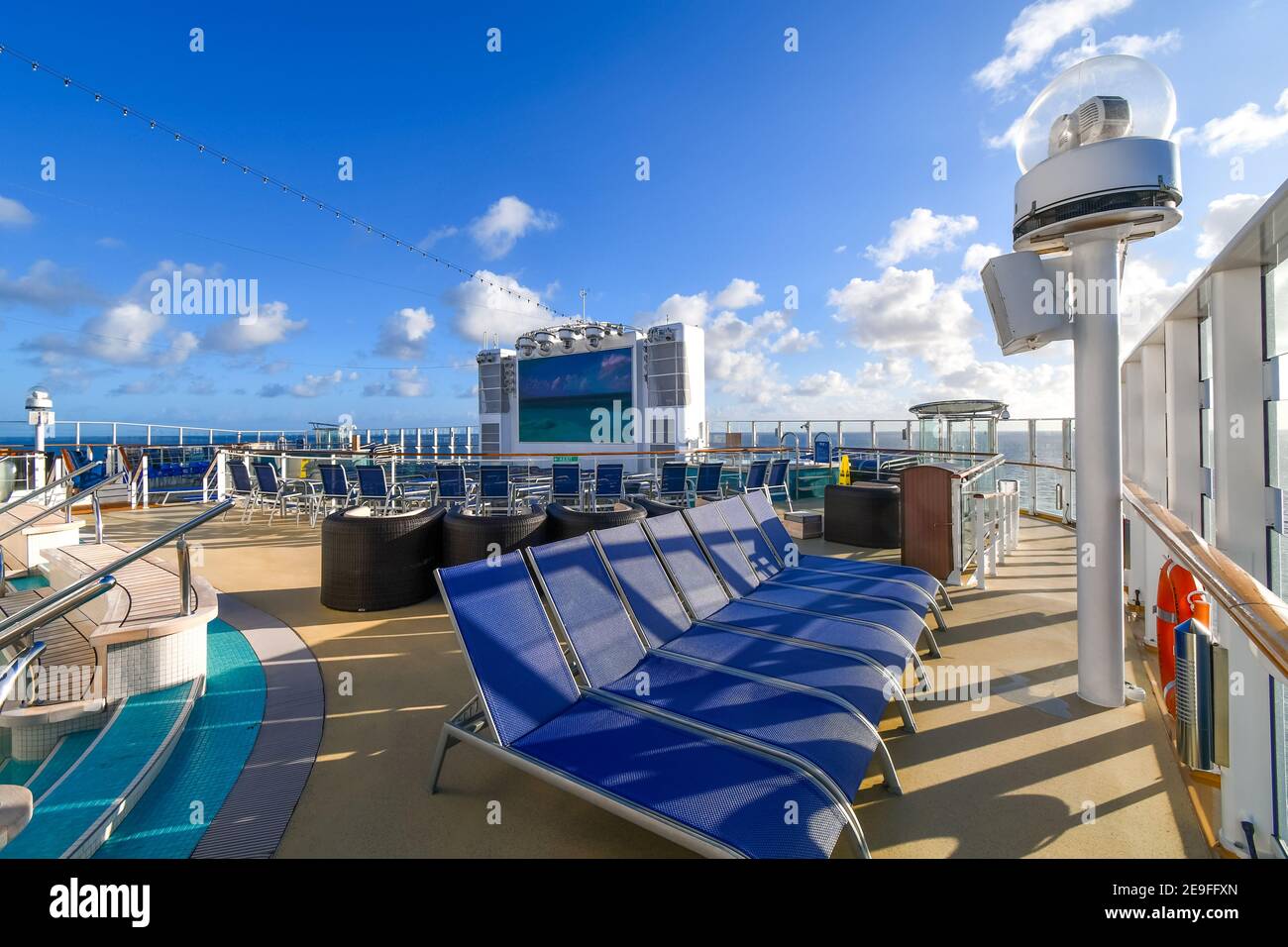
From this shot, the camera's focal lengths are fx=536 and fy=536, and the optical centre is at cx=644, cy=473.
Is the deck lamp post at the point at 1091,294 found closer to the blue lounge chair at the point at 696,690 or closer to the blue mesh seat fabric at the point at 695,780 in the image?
the blue lounge chair at the point at 696,690

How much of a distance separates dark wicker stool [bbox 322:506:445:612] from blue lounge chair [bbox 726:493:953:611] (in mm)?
2351

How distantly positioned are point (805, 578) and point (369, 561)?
9.27 feet

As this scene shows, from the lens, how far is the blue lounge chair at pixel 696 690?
57.2 inches

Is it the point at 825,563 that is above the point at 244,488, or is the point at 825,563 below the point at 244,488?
below

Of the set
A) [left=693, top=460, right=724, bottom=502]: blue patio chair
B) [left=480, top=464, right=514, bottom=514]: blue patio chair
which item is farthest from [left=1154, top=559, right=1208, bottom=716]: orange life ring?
[left=480, top=464, right=514, bottom=514]: blue patio chair

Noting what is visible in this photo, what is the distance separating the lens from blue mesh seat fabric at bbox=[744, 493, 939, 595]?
3.20 metres

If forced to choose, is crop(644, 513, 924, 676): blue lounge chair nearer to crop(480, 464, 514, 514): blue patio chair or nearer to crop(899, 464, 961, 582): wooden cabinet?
crop(899, 464, 961, 582): wooden cabinet

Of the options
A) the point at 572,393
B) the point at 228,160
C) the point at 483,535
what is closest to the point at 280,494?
the point at 483,535

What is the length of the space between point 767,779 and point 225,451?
986 cm

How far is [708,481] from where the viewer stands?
6.59m

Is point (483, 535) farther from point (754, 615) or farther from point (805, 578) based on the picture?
point (805, 578)

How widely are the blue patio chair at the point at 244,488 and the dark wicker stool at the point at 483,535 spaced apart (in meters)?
4.90
